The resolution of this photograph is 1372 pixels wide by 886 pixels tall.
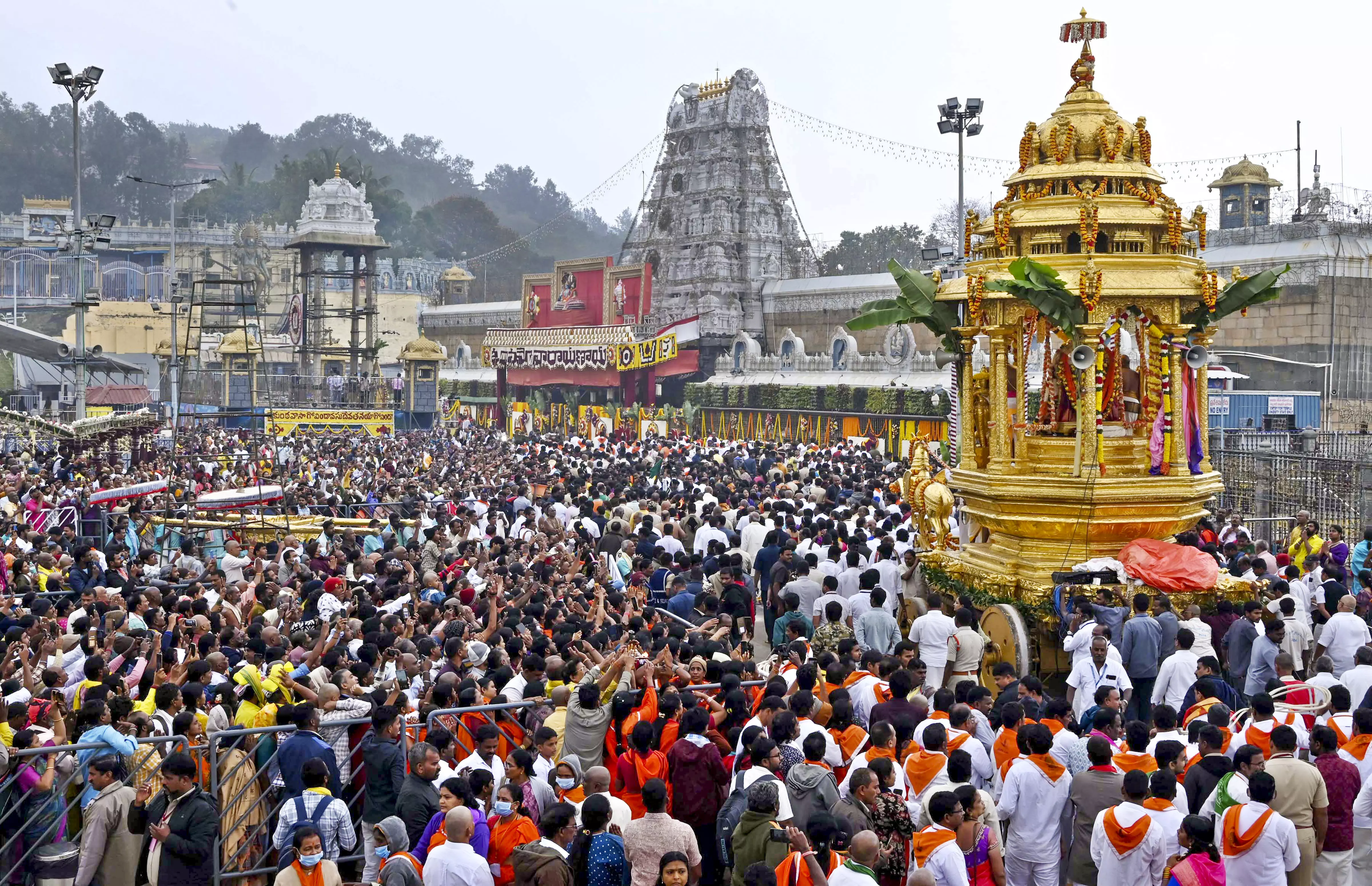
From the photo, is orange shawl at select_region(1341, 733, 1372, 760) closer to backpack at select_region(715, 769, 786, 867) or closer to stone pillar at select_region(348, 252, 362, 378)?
backpack at select_region(715, 769, 786, 867)

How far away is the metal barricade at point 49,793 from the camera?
688cm

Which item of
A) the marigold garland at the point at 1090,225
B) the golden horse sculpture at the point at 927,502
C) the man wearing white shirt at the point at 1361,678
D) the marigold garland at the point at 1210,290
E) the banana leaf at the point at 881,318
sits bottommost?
the man wearing white shirt at the point at 1361,678

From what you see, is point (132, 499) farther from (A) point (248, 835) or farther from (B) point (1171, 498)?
(B) point (1171, 498)

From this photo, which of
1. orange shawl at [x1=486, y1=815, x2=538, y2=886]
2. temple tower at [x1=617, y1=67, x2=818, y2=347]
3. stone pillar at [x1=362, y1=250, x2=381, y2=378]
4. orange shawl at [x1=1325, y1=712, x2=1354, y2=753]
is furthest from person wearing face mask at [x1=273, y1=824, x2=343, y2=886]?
stone pillar at [x1=362, y1=250, x2=381, y2=378]

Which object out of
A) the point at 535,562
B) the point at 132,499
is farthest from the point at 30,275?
the point at 535,562

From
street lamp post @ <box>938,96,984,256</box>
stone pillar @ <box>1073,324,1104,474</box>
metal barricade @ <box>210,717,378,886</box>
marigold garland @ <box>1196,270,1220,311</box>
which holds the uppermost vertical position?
street lamp post @ <box>938,96,984,256</box>

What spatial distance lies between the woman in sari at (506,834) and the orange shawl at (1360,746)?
4.34 meters

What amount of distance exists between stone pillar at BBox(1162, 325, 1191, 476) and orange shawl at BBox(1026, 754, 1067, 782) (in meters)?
5.60

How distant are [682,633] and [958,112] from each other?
1509 centimetres

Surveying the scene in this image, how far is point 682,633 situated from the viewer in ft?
34.7

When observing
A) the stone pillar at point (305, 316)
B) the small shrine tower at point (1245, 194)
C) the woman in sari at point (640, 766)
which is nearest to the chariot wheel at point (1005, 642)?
the woman in sari at point (640, 766)

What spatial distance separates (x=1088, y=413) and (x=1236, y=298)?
1761mm

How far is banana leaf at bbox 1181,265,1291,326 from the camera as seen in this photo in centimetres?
1157

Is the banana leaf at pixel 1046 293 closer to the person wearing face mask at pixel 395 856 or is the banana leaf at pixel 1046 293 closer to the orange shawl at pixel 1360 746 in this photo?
the orange shawl at pixel 1360 746
